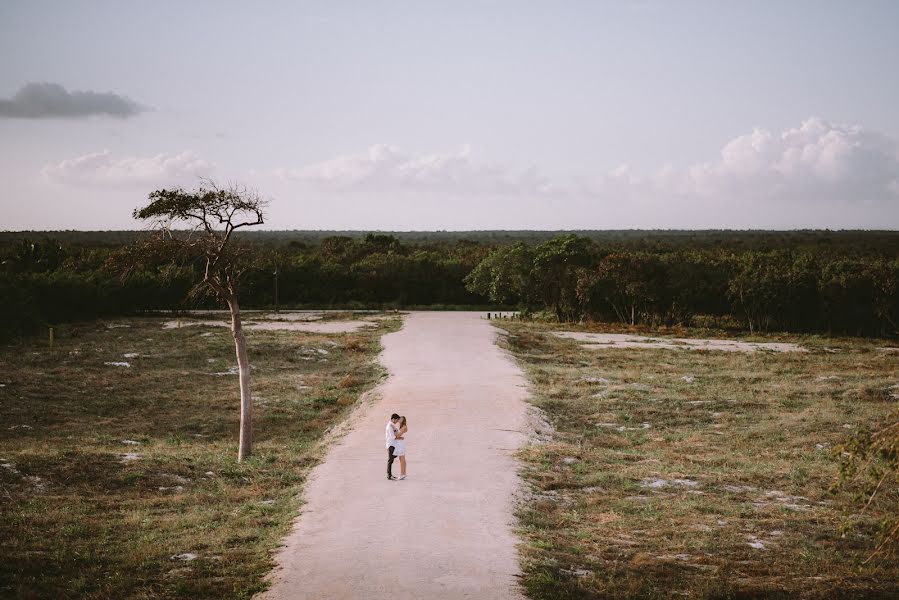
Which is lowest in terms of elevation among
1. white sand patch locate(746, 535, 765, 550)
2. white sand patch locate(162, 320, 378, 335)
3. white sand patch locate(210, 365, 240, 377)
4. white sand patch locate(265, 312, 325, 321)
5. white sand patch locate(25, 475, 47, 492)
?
white sand patch locate(210, 365, 240, 377)

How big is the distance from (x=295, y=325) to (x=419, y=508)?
4063cm

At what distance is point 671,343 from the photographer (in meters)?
43.9

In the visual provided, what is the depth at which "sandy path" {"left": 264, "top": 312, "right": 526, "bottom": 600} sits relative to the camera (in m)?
9.74

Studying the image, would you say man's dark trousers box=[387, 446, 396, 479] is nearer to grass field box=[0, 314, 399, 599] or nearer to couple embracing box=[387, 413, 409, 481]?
couple embracing box=[387, 413, 409, 481]

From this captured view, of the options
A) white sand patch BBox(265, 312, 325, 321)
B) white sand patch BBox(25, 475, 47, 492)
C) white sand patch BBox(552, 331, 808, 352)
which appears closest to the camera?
white sand patch BBox(25, 475, 47, 492)

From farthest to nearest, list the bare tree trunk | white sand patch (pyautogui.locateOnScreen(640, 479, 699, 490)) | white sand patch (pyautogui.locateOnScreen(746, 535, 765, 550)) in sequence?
the bare tree trunk → white sand patch (pyautogui.locateOnScreen(640, 479, 699, 490)) → white sand patch (pyautogui.locateOnScreen(746, 535, 765, 550))

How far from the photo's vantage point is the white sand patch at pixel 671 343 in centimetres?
4172

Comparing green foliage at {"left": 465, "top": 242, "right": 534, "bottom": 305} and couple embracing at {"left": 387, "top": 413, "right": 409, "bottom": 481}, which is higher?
green foliage at {"left": 465, "top": 242, "right": 534, "bottom": 305}

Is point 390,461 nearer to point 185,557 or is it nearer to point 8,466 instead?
point 185,557

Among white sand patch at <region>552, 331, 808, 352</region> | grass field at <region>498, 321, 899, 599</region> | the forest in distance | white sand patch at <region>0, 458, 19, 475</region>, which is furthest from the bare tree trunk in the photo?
the forest in distance

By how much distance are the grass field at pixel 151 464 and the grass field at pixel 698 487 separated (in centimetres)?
462

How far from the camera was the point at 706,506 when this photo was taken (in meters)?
13.9

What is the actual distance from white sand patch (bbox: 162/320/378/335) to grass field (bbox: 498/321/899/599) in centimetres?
2083

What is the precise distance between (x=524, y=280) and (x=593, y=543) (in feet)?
146
